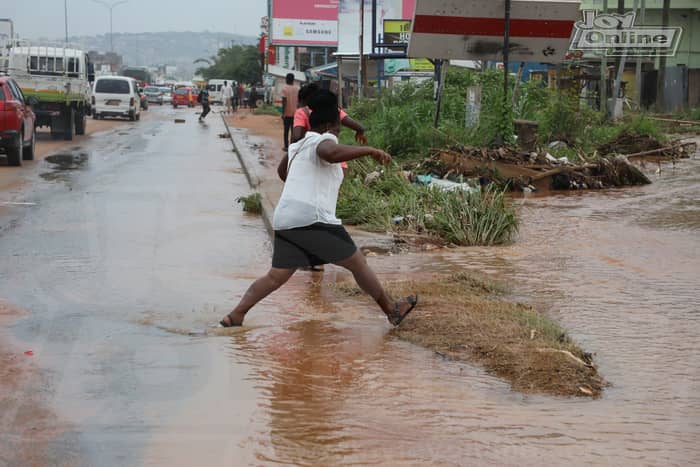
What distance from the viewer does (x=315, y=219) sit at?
20.7 ft

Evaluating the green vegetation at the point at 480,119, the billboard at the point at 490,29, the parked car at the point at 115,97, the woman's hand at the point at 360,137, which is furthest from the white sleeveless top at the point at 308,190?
the parked car at the point at 115,97

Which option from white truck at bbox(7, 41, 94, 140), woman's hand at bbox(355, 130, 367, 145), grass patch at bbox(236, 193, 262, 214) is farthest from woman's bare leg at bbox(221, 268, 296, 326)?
white truck at bbox(7, 41, 94, 140)

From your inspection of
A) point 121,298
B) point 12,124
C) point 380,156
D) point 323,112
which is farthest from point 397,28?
point 380,156

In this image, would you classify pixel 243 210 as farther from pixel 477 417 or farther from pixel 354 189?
pixel 477 417

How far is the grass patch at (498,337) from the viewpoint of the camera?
214 inches

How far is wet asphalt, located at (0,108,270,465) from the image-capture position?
471 centimetres

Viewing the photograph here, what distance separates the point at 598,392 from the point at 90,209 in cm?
884

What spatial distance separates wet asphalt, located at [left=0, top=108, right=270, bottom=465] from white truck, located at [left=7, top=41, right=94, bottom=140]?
11.6 m

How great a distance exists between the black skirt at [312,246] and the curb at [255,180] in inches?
177

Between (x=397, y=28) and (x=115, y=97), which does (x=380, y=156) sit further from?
(x=115, y=97)

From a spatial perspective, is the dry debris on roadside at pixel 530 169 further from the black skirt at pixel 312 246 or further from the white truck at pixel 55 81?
the white truck at pixel 55 81

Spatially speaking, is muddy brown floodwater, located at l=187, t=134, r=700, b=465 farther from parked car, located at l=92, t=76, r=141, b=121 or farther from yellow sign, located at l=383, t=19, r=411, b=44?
parked car, located at l=92, t=76, r=141, b=121

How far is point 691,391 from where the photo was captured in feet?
17.8

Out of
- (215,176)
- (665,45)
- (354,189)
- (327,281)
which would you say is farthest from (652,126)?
(665,45)
